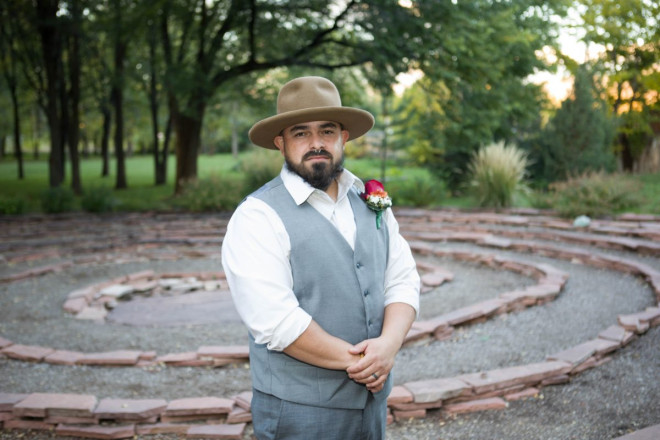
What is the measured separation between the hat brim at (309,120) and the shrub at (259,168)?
34.0 feet

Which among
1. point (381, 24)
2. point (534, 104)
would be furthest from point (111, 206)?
point (534, 104)

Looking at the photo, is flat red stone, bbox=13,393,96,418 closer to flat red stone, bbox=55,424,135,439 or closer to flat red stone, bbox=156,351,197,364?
flat red stone, bbox=55,424,135,439

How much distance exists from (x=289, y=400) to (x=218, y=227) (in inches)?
358

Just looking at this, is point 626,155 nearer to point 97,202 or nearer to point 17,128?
point 97,202

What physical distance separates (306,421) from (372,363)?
30cm

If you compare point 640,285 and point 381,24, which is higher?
point 381,24

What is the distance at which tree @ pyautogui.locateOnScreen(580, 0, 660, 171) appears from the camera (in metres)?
16.0

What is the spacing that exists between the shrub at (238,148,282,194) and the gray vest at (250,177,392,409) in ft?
35.1

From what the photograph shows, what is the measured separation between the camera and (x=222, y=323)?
5.62 metres

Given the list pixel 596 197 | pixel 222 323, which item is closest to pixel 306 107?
pixel 222 323

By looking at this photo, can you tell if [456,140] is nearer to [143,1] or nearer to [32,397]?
[143,1]

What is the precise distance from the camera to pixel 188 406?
3432mm

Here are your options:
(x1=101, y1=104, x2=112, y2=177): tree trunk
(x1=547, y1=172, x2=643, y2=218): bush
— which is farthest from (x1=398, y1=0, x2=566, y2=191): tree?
(x1=101, y1=104, x2=112, y2=177): tree trunk

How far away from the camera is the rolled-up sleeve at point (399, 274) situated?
7.29 ft
